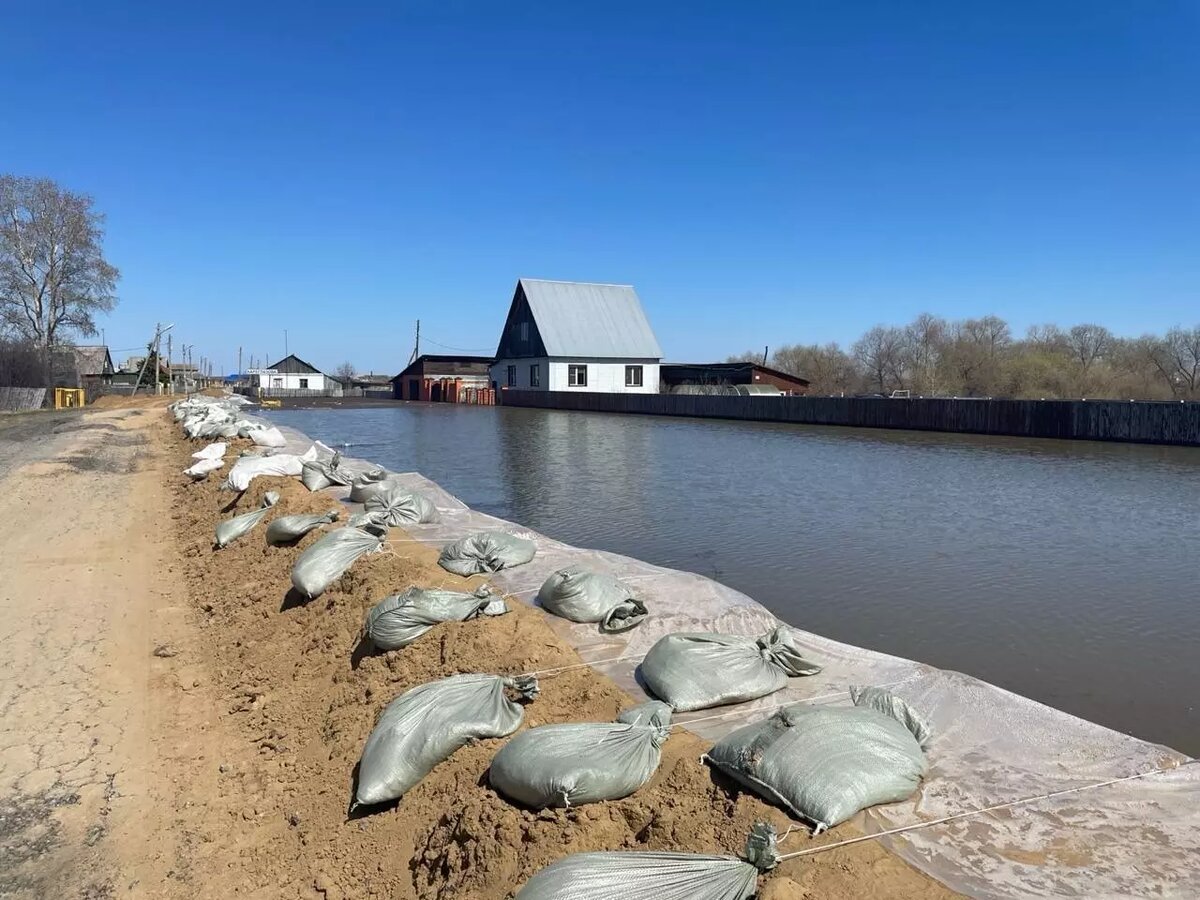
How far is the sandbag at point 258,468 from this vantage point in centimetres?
1011

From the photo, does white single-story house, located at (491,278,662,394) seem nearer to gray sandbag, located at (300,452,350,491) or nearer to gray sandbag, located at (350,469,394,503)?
gray sandbag, located at (300,452,350,491)

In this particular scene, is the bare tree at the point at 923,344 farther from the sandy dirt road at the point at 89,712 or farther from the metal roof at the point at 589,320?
the sandy dirt road at the point at 89,712


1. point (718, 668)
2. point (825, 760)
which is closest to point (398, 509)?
point (718, 668)

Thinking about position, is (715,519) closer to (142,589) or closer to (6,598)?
(142,589)

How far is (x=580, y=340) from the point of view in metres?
44.2

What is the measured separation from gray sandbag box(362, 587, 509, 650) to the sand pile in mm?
85

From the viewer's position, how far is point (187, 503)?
11297 millimetres

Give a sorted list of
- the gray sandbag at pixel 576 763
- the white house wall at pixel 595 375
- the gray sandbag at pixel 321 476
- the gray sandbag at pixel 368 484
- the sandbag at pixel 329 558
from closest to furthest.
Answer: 1. the gray sandbag at pixel 576 763
2. the sandbag at pixel 329 558
3. the gray sandbag at pixel 368 484
4. the gray sandbag at pixel 321 476
5. the white house wall at pixel 595 375

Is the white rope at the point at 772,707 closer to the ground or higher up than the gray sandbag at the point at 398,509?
closer to the ground

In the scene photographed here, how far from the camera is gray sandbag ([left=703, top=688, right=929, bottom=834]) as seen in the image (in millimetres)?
2686

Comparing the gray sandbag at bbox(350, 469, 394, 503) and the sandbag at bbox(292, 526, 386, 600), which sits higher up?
the gray sandbag at bbox(350, 469, 394, 503)

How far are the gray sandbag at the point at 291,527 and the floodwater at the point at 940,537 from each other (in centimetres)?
288

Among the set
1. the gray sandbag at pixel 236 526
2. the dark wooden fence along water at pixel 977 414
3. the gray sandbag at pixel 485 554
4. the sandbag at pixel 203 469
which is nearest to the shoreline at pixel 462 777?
the gray sandbag at pixel 485 554

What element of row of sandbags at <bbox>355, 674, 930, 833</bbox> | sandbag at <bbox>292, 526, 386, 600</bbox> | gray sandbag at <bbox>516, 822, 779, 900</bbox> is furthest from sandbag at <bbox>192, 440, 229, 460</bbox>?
gray sandbag at <bbox>516, 822, 779, 900</bbox>
